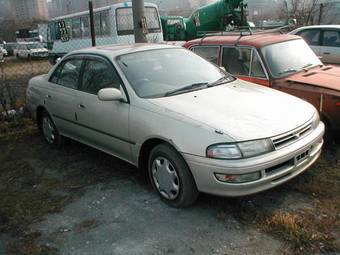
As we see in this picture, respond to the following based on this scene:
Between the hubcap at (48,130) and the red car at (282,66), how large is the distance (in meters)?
2.80

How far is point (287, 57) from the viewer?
6.18m

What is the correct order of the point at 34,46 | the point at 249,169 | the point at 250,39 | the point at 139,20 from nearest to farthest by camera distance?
the point at 249,169 < the point at 250,39 < the point at 139,20 < the point at 34,46

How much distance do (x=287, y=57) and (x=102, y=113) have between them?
3143mm

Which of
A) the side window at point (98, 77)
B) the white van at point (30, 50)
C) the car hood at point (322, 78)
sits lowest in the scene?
the white van at point (30, 50)

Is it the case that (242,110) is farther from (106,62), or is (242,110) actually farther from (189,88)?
(106,62)

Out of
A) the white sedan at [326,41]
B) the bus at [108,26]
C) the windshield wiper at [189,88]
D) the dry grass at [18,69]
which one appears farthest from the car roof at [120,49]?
the bus at [108,26]

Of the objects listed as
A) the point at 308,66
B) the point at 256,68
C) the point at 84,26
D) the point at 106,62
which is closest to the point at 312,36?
the point at 308,66

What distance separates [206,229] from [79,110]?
2.45 m

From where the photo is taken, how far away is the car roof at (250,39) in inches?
242

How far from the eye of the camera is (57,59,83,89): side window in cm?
535

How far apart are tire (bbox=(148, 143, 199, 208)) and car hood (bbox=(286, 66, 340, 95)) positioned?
2573 millimetres

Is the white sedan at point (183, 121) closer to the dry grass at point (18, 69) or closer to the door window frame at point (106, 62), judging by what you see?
the door window frame at point (106, 62)

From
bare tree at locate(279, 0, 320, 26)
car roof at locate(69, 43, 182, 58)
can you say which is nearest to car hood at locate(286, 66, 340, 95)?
car roof at locate(69, 43, 182, 58)

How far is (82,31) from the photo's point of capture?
64.6ft
